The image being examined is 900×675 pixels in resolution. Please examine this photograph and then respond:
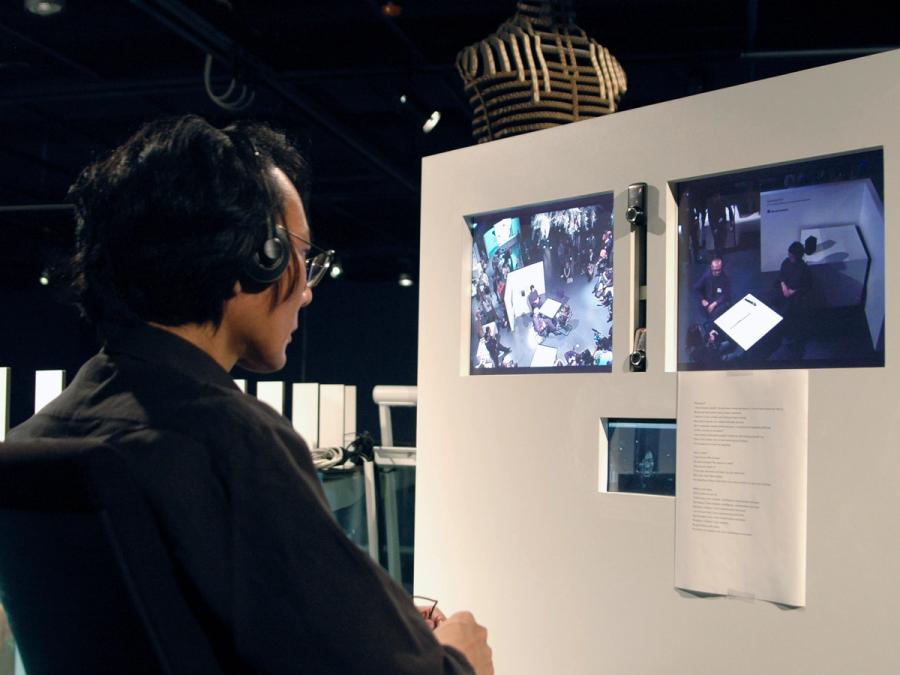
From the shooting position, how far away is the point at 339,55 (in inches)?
239

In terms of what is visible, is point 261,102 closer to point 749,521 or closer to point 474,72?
point 474,72

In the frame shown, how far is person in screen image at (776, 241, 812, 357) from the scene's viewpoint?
1672mm

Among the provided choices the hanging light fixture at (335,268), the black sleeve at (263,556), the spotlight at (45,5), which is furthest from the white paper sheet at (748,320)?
the spotlight at (45,5)

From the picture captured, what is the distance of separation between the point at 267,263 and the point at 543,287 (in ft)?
3.58

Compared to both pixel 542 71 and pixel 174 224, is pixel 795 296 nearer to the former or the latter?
pixel 542 71

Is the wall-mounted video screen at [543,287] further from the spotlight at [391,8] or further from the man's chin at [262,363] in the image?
the spotlight at [391,8]

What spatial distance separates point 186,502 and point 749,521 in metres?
1.16

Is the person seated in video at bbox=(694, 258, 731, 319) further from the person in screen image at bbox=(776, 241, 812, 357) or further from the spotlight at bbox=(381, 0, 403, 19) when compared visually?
the spotlight at bbox=(381, 0, 403, 19)

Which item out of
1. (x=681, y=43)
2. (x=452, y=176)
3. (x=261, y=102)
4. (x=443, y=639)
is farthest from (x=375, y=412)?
(x=443, y=639)

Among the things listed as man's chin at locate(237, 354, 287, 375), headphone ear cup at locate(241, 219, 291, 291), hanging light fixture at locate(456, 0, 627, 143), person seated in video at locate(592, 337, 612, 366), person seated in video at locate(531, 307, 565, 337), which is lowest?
man's chin at locate(237, 354, 287, 375)

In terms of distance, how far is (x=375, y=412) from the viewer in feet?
43.0

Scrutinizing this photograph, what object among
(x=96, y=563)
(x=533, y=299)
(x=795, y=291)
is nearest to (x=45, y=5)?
(x=533, y=299)

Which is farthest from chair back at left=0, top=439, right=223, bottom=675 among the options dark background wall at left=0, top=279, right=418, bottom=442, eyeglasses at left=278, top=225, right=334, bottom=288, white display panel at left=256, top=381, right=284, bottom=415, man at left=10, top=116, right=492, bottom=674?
dark background wall at left=0, top=279, right=418, bottom=442

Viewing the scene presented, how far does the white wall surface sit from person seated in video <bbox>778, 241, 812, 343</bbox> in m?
0.10
